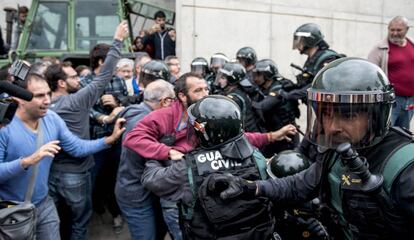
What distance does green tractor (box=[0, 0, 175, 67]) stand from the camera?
7.95 metres

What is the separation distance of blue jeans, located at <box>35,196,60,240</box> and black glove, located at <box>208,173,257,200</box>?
161cm

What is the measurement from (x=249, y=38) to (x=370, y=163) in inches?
314

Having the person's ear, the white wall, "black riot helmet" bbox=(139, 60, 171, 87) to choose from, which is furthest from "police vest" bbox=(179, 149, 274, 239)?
the white wall

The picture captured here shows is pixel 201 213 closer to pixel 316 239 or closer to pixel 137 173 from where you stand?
pixel 316 239

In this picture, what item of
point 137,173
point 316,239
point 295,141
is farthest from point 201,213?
point 295,141

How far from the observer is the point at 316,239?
2.88 metres

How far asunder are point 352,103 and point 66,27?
6988mm

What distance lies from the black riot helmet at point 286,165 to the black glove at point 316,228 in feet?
1.12

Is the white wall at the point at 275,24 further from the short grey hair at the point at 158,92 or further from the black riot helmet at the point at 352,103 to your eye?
the black riot helmet at the point at 352,103

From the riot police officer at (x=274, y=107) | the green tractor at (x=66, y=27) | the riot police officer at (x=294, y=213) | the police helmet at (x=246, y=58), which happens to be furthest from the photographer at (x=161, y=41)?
the riot police officer at (x=294, y=213)

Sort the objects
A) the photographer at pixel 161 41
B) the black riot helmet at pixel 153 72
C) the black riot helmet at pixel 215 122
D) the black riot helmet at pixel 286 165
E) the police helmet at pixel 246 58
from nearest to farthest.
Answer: the black riot helmet at pixel 215 122, the black riot helmet at pixel 286 165, the black riot helmet at pixel 153 72, the police helmet at pixel 246 58, the photographer at pixel 161 41

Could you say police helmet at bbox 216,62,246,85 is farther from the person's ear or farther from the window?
the window

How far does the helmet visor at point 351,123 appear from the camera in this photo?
188 centimetres

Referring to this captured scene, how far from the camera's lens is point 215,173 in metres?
2.34
